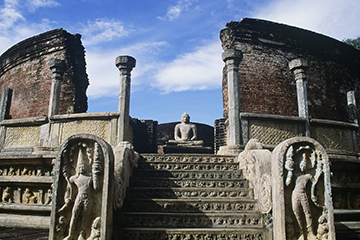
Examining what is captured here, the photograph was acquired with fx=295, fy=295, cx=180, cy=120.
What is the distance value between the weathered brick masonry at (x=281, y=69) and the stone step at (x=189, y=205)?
8026mm

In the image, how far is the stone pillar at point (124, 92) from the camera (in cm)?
692

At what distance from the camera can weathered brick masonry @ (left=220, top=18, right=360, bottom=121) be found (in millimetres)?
12359

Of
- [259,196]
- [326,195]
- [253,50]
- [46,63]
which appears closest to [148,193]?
[259,196]

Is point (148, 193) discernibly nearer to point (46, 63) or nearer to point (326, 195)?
point (326, 195)

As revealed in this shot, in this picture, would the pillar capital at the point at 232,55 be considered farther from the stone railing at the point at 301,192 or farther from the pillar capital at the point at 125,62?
the stone railing at the point at 301,192

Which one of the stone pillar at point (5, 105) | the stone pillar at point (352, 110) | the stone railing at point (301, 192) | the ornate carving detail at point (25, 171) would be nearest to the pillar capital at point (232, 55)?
the stone pillar at point (352, 110)

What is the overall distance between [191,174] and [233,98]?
2.50 metres

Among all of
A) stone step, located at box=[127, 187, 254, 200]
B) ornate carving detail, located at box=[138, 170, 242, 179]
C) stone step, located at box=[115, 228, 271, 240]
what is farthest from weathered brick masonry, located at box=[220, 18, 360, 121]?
stone step, located at box=[115, 228, 271, 240]

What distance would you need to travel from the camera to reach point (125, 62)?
23.8 feet

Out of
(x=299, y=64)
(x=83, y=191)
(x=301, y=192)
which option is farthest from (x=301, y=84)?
(x=83, y=191)

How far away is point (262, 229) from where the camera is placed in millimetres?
3904

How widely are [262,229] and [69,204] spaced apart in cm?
250

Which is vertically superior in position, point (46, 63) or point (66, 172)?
point (46, 63)

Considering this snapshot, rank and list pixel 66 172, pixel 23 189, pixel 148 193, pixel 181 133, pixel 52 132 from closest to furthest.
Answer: pixel 66 172 < pixel 148 193 < pixel 23 189 < pixel 52 132 < pixel 181 133
